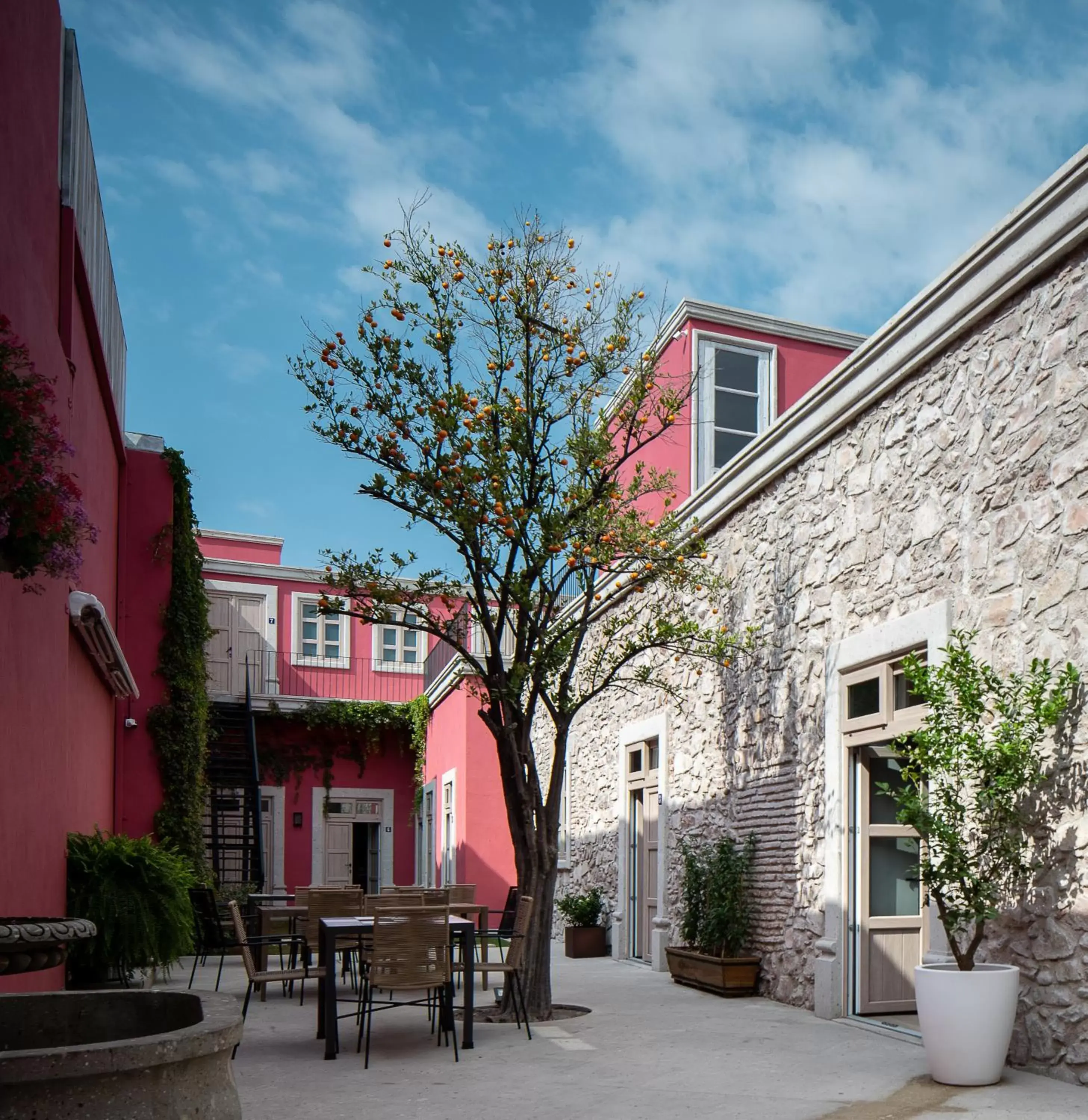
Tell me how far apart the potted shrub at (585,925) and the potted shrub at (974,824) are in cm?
679

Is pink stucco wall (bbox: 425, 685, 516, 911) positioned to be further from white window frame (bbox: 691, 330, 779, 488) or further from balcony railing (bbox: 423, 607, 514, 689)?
white window frame (bbox: 691, 330, 779, 488)

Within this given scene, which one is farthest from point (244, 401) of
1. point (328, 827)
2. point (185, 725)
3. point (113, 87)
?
point (113, 87)

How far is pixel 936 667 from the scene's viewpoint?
614cm

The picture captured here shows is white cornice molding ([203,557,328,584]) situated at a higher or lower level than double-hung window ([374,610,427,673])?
higher

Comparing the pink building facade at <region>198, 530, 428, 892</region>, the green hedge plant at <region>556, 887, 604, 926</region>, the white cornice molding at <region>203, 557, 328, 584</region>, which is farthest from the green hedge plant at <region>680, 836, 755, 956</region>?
the white cornice molding at <region>203, 557, 328, 584</region>

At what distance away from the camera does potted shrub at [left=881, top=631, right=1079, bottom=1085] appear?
5375 millimetres

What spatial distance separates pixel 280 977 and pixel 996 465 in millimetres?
4951

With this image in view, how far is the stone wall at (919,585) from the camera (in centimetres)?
563

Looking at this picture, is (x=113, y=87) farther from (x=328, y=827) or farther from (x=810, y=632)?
(x=328, y=827)

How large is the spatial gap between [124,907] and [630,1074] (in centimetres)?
375

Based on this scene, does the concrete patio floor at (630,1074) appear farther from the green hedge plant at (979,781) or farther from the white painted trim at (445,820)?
the white painted trim at (445,820)

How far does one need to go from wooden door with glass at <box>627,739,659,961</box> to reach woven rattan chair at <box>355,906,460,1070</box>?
16.2 feet

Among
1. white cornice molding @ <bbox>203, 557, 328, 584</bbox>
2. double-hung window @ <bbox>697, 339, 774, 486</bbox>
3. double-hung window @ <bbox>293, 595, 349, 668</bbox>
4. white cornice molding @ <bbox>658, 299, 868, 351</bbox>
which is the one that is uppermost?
white cornice molding @ <bbox>658, 299, 868, 351</bbox>

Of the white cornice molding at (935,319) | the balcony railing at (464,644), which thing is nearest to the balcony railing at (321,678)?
the balcony railing at (464,644)
